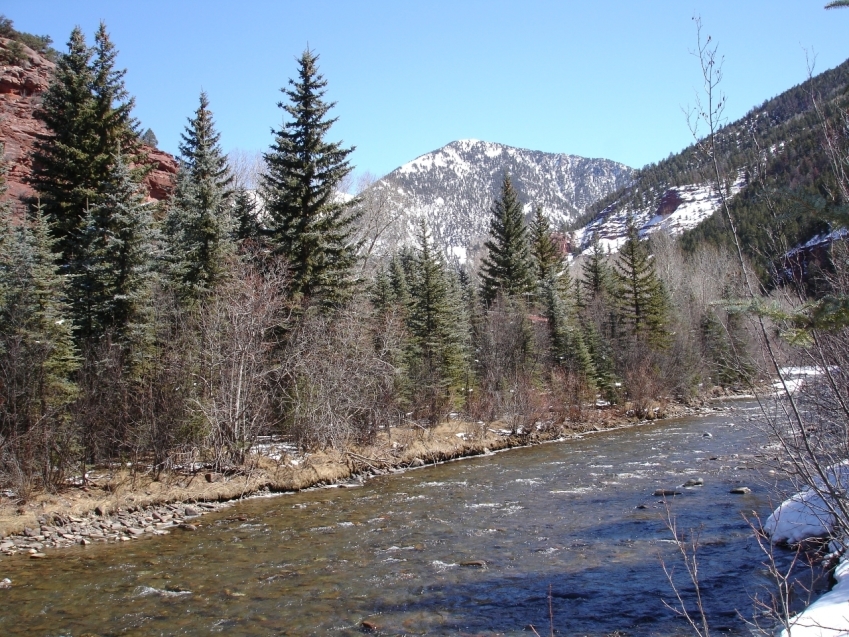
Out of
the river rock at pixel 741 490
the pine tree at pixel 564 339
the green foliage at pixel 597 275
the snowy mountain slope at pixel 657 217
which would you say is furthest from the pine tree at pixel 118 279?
the snowy mountain slope at pixel 657 217

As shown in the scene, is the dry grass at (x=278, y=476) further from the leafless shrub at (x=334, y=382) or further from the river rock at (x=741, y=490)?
the river rock at (x=741, y=490)

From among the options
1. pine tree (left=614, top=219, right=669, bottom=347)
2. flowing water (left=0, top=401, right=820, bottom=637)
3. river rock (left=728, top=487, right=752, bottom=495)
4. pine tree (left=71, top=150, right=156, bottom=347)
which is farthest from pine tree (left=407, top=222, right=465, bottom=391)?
river rock (left=728, top=487, right=752, bottom=495)

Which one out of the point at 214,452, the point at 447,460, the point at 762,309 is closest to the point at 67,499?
the point at 214,452

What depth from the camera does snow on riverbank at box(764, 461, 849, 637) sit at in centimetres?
565

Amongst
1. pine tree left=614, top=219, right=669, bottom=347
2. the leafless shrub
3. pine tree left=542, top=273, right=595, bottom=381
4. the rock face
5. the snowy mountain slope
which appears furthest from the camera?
the snowy mountain slope

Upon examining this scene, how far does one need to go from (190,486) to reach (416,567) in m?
8.92

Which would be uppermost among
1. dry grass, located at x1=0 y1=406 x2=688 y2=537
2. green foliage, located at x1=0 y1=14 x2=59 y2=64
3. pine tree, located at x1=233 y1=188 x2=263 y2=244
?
green foliage, located at x1=0 y1=14 x2=59 y2=64

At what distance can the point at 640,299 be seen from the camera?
47688 millimetres

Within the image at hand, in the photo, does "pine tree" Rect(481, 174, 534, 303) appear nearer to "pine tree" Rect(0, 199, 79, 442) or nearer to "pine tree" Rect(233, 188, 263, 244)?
"pine tree" Rect(233, 188, 263, 244)

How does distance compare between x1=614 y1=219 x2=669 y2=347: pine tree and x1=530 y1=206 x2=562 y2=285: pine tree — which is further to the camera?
x1=530 y1=206 x2=562 y2=285: pine tree

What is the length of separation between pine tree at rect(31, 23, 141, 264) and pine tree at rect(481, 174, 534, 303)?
26.8 meters

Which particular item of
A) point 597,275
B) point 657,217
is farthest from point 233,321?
point 657,217

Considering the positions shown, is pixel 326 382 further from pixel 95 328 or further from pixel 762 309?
pixel 762 309

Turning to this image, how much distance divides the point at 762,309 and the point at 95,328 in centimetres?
2047
